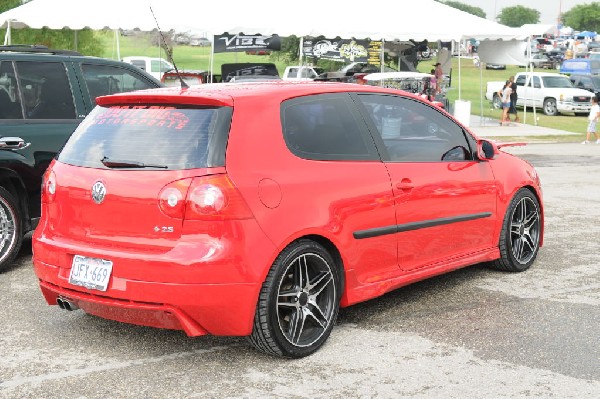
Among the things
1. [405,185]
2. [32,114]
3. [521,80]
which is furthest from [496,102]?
[405,185]

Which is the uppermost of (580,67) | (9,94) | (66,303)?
(580,67)

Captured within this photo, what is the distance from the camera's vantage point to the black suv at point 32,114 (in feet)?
23.3

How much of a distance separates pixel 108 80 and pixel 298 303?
147 inches

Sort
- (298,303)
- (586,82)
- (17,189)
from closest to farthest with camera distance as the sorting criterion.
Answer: (298,303) → (17,189) → (586,82)

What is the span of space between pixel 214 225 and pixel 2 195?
3.08 meters

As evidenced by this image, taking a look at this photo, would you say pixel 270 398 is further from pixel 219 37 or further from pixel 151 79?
pixel 219 37

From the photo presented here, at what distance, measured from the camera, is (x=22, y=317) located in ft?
19.0

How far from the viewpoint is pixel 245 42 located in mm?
21484

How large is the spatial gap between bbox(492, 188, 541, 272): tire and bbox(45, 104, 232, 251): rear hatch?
2.93 metres

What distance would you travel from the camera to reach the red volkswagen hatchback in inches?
181

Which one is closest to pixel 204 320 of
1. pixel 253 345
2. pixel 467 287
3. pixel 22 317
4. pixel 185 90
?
pixel 253 345

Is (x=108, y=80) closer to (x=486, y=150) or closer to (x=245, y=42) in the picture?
(x=486, y=150)

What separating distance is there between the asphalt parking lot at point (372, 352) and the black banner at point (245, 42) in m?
15.1

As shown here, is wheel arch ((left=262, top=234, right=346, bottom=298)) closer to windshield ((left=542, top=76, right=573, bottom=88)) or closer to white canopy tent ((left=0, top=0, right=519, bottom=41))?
white canopy tent ((left=0, top=0, right=519, bottom=41))
